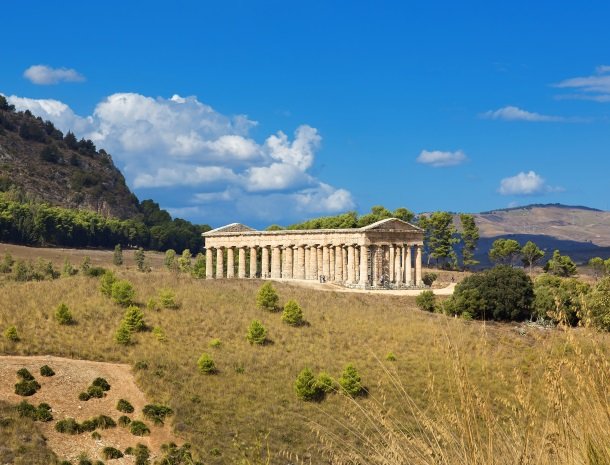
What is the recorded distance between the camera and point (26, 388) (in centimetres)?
3634

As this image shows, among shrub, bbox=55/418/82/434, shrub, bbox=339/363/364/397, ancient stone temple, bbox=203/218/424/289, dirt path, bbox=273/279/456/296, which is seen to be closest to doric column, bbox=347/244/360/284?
ancient stone temple, bbox=203/218/424/289

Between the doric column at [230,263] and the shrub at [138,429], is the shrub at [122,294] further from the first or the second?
the doric column at [230,263]

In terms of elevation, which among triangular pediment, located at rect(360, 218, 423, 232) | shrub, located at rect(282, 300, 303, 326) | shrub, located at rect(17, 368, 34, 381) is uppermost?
triangular pediment, located at rect(360, 218, 423, 232)

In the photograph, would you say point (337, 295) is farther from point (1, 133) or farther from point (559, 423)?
point (1, 133)

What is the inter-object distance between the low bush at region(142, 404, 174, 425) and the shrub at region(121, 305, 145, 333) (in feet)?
36.0

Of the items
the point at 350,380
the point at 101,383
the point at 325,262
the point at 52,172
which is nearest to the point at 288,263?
the point at 325,262

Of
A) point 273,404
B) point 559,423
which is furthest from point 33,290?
point 559,423

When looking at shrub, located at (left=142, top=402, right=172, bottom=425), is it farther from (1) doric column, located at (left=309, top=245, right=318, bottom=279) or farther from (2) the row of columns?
(1) doric column, located at (left=309, top=245, right=318, bottom=279)

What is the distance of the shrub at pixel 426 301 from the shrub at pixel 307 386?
2669 centimetres

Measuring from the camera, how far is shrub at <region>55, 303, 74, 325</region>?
46625mm

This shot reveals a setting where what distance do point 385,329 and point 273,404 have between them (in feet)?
53.3

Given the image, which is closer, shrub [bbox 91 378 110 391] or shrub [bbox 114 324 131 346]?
shrub [bbox 91 378 110 391]

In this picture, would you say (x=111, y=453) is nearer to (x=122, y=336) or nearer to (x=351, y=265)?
(x=122, y=336)

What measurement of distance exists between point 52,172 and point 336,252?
115002 millimetres
